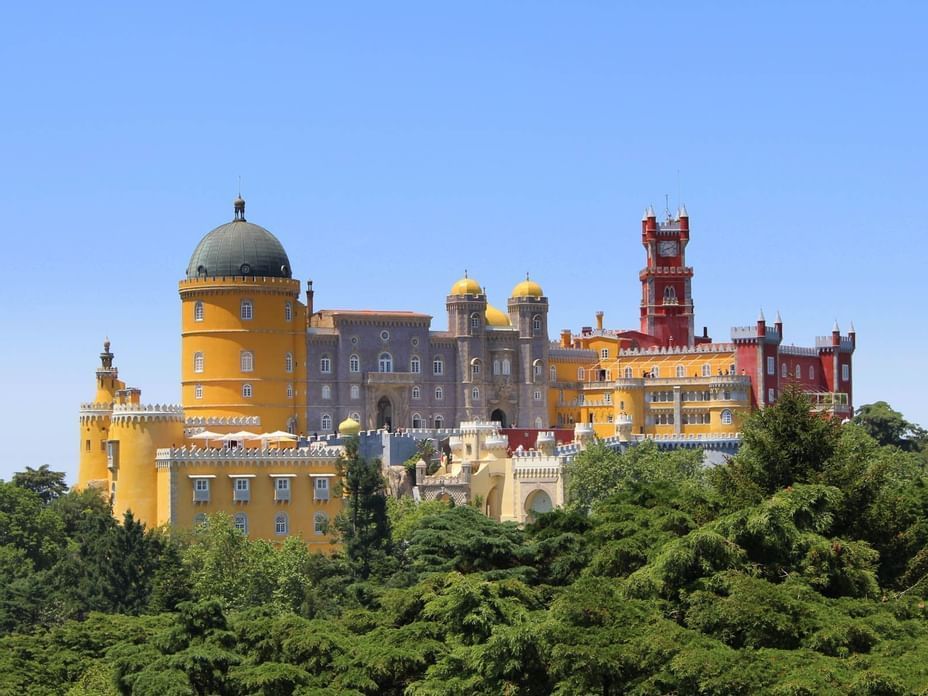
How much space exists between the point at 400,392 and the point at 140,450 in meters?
18.9

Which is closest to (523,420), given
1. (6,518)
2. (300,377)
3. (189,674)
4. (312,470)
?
(300,377)

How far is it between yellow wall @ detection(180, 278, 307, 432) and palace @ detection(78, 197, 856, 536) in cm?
7

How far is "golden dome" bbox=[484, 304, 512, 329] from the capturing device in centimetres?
10506

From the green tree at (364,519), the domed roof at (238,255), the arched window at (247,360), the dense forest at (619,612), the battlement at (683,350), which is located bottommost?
the dense forest at (619,612)

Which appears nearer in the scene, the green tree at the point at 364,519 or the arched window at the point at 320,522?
the green tree at the point at 364,519

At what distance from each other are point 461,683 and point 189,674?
25.0 ft

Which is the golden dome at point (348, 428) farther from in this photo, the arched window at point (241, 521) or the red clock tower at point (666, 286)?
the red clock tower at point (666, 286)

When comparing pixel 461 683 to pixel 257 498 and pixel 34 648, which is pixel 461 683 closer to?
pixel 34 648

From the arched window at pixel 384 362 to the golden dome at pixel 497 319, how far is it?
6.91m

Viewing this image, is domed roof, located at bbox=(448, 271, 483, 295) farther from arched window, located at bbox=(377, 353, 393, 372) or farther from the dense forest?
the dense forest

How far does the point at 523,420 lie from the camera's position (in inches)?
4090

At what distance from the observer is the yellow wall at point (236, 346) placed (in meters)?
95.1

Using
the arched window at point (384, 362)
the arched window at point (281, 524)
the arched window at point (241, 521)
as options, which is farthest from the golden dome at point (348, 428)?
the arched window at point (241, 521)

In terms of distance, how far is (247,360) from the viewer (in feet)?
313
